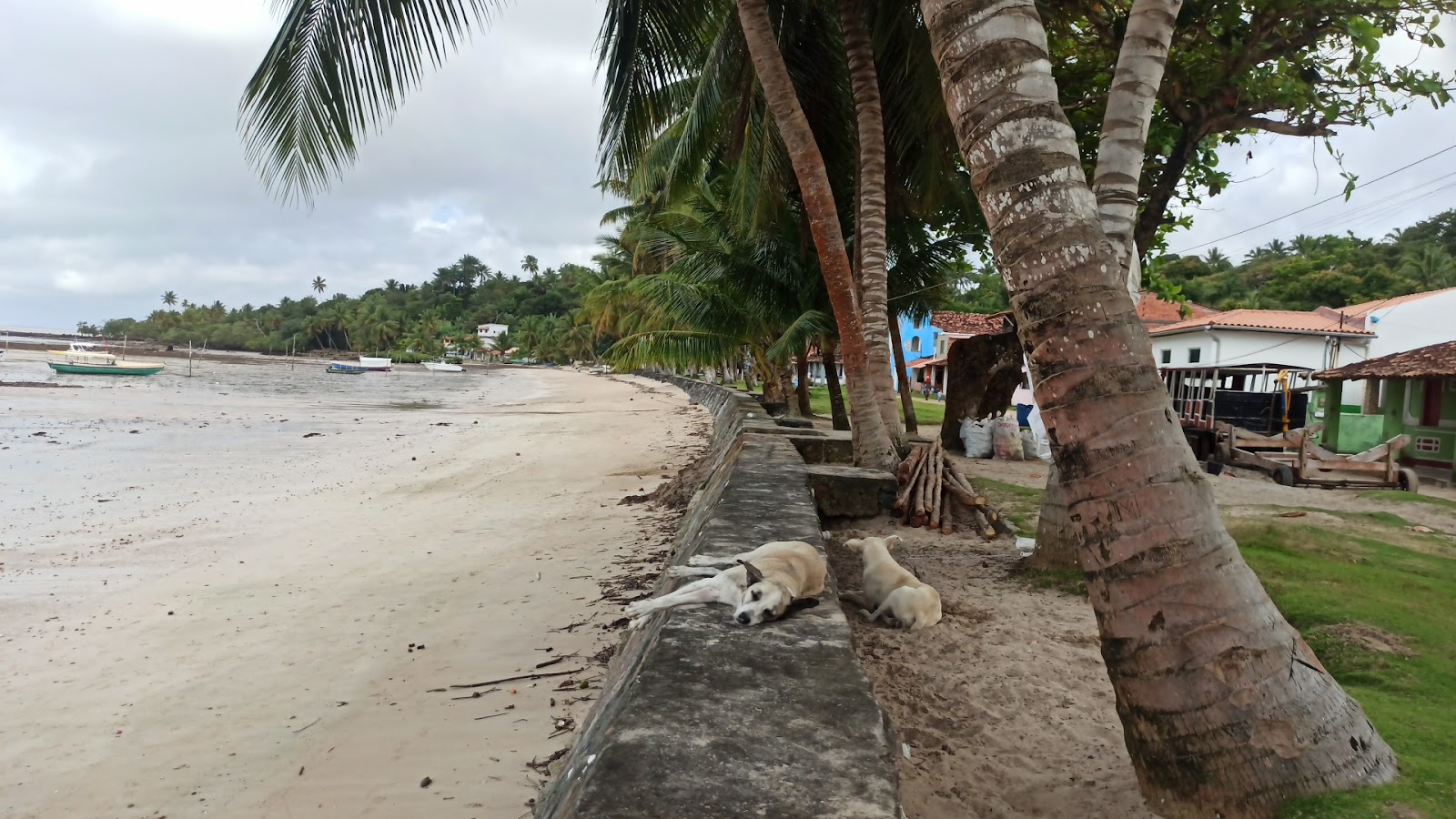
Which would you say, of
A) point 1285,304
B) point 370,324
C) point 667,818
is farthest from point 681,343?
point 370,324

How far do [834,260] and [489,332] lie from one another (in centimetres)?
11250

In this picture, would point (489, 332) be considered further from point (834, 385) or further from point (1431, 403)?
point (1431, 403)

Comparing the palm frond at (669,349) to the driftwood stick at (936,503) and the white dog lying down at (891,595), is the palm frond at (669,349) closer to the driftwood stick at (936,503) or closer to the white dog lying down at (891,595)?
the driftwood stick at (936,503)

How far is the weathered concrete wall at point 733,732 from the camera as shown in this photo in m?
1.66

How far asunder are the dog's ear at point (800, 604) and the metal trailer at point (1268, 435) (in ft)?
29.5

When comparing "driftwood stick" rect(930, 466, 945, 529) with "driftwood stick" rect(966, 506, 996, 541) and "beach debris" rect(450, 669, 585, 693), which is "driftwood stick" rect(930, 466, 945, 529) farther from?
"beach debris" rect(450, 669, 585, 693)

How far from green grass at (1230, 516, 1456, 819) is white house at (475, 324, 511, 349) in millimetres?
112130

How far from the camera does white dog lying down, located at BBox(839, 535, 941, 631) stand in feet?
13.6

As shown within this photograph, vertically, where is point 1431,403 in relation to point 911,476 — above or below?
above

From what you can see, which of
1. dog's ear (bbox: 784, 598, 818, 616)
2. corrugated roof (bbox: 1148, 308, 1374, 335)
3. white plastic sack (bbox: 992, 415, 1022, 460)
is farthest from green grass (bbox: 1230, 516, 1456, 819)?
corrugated roof (bbox: 1148, 308, 1374, 335)

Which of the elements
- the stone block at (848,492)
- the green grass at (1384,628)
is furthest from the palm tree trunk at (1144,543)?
the stone block at (848,492)

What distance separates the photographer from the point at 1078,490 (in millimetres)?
2238

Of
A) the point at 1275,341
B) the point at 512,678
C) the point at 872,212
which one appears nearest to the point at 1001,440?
the point at 872,212

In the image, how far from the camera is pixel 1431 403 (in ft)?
47.3
